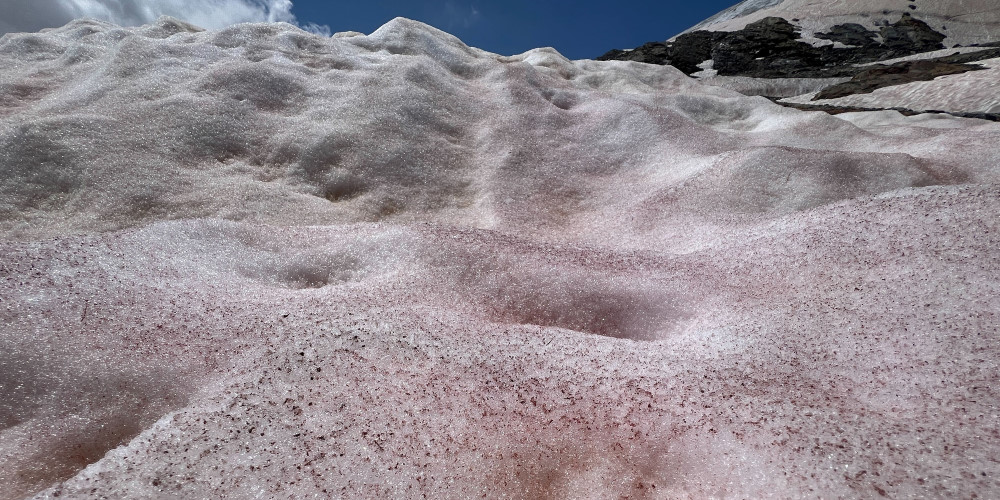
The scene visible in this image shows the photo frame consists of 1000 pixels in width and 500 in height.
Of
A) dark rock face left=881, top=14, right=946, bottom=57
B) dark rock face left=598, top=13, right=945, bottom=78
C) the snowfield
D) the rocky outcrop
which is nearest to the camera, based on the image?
the snowfield

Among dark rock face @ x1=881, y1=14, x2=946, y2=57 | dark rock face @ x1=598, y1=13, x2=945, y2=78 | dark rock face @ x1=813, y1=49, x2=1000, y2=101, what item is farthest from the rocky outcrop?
dark rock face @ x1=881, y1=14, x2=946, y2=57

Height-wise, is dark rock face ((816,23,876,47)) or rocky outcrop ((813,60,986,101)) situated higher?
dark rock face ((816,23,876,47))

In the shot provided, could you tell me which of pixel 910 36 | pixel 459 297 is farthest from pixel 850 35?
pixel 459 297

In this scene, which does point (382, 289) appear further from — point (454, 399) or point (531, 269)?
point (454, 399)

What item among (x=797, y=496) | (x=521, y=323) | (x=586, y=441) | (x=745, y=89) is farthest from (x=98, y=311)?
(x=745, y=89)

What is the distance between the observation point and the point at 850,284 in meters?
2.98

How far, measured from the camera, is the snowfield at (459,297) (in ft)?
6.19

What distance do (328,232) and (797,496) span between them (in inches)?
117

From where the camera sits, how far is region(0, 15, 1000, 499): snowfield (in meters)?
1.89

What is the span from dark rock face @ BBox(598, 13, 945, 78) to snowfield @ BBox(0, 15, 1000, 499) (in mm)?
10619

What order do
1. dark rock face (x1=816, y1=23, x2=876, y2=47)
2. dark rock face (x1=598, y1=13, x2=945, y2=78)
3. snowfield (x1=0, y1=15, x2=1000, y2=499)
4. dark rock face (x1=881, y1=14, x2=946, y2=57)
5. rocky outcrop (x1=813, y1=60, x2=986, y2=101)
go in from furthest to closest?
dark rock face (x1=816, y1=23, x2=876, y2=47) → dark rock face (x1=881, y1=14, x2=946, y2=57) → dark rock face (x1=598, y1=13, x2=945, y2=78) → rocky outcrop (x1=813, y1=60, x2=986, y2=101) → snowfield (x1=0, y1=15, x2=1000, y2=499)

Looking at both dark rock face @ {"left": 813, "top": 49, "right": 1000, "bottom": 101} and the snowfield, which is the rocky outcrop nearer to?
dark rock face @ {"left": 813, "top": 49, "right": 1000, "bottom": 101}

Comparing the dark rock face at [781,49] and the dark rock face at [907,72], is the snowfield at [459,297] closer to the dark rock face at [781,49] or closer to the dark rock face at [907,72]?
the dark rock face at [907,72]

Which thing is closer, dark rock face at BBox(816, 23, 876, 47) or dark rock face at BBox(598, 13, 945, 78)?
dark rock face at BBox(598, 13, 945, 78)
